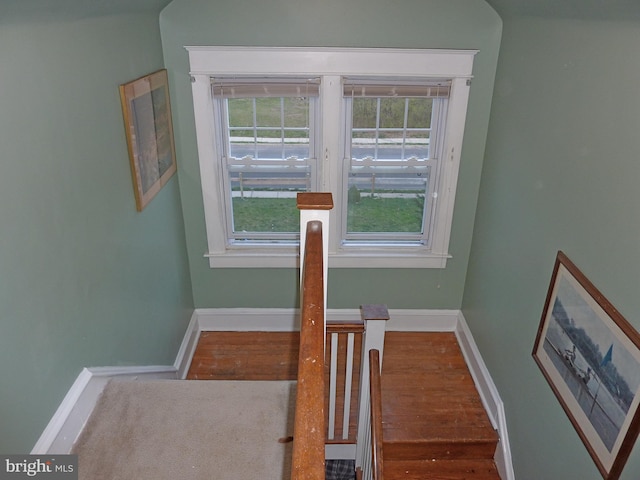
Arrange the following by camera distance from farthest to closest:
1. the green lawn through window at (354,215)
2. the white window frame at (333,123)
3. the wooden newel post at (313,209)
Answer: the green lawn through window at (354,215), the white window frame at (333,123), the wooden newel post at (313,209)

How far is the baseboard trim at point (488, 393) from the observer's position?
2.82 metres

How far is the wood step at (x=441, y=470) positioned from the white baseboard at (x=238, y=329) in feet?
0.28

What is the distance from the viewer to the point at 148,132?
271 cm

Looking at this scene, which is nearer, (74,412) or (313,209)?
(313,209)

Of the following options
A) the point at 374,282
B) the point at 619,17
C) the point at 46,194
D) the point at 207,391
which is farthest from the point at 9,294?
the point at 374,282

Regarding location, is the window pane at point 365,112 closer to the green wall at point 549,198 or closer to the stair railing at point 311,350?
the green wall at point 549,198

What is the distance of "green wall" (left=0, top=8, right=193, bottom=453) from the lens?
1506 mm

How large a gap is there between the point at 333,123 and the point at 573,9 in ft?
5.03

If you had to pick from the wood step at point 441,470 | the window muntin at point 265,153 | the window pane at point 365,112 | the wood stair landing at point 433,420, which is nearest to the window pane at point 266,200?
the window muntin at point 265,153

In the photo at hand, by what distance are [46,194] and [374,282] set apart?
2.60 m

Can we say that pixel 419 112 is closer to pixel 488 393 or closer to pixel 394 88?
pixel 394 88

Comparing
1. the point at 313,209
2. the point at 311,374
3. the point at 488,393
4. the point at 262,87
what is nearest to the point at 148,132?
the point at 262,87

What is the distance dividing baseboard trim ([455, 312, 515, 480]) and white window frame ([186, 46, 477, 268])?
1.94 feet

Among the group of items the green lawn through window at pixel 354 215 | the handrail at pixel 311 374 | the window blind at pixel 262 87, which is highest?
the window blind at pixel 262 87
